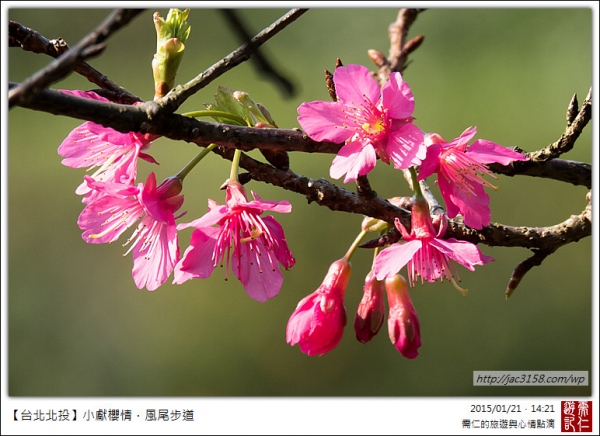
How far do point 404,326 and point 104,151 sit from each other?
372 millimetres

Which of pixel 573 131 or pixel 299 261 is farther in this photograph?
pixel 299 261

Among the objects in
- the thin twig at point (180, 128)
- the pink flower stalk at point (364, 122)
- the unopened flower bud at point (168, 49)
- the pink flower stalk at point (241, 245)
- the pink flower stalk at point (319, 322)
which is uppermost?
the unopened flower bud at point (168, 49)

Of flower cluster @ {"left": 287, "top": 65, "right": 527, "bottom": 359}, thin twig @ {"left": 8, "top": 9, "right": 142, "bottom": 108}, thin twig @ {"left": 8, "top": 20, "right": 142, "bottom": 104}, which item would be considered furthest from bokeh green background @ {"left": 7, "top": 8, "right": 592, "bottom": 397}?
thin twig @ {"left": 8, "top": 9, "right": 142, "bottom": 108}

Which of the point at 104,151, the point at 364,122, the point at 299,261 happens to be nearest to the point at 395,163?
the point at 364,122

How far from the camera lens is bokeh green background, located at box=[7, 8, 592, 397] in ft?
5.06

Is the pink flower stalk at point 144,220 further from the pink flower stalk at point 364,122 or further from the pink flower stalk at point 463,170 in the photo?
the pink flower stalk at point 463,170

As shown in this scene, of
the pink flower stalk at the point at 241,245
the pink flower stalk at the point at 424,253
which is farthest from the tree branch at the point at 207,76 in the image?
the pink flower stalk at the point at 424,253

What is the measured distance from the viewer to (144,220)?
671 mm

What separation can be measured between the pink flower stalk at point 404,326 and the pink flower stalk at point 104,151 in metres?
0.30

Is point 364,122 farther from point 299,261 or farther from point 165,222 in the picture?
point 299,261

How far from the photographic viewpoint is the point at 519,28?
1601 mm

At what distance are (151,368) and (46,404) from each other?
36.5 inches

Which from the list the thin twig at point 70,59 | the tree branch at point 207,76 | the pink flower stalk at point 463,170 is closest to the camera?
the thin twig at point 70,59

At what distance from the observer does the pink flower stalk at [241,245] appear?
61 cm
